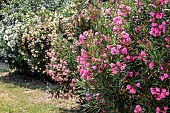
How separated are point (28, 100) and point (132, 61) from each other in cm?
344

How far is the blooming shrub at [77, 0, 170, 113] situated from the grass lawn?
1968 mm

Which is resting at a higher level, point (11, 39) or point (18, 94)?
point (11, 39)

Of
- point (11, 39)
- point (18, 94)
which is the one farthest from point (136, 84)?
point (11, 39)

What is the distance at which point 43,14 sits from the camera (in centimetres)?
949

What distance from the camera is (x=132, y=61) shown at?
4.46m

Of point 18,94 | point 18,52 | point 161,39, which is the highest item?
point 161,39

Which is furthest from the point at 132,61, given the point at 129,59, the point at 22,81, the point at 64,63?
the point at 22,81

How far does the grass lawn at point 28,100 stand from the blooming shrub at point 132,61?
1968 millimetres

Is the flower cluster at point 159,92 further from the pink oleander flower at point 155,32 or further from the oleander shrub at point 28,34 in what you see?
the oleander shrub at point 28,34

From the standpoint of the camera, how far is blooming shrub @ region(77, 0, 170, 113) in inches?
165

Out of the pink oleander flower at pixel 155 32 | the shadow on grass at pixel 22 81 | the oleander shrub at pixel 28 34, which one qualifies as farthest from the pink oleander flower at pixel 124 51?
the shadow on grass at pixel 22 81

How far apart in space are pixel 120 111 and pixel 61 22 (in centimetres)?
344

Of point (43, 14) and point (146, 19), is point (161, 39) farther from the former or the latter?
point (43, 14)

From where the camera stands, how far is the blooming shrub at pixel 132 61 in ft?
13.8
